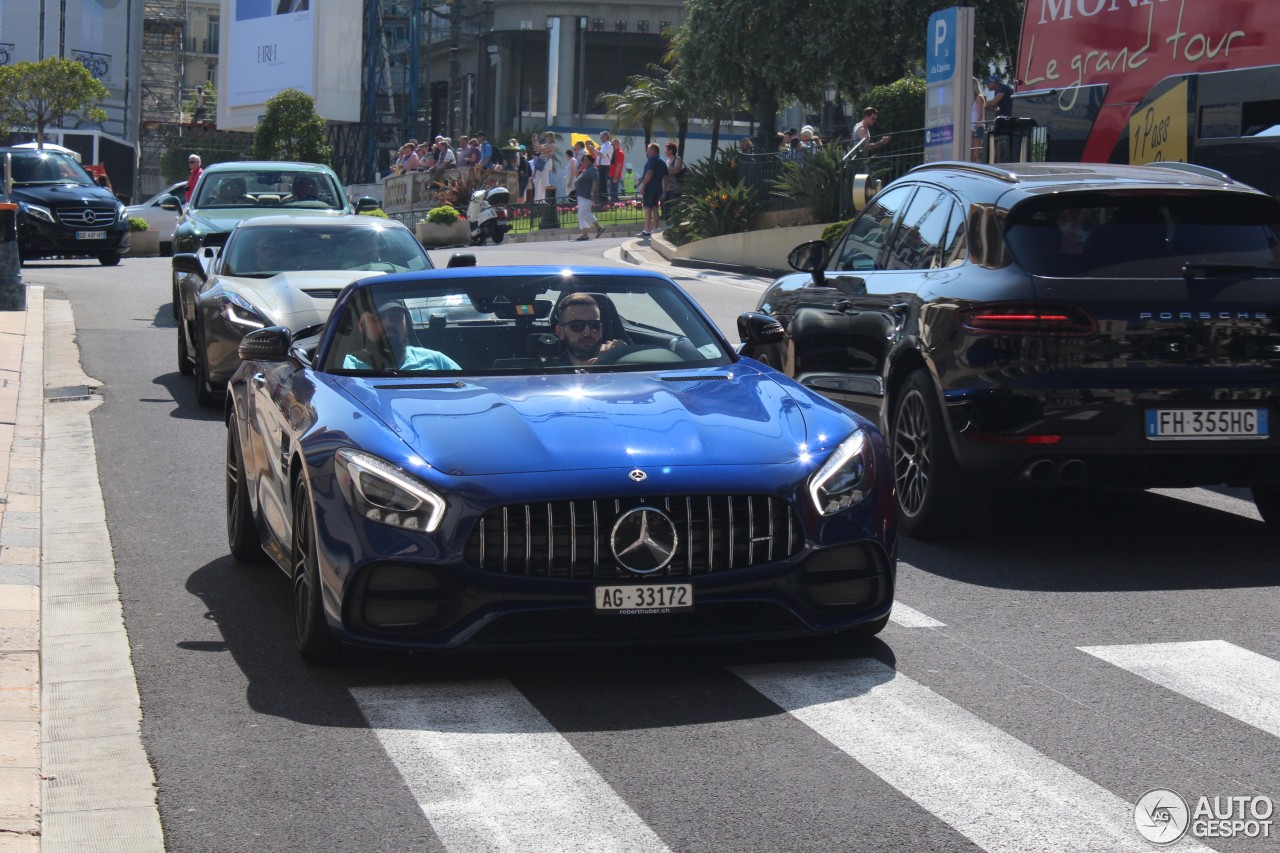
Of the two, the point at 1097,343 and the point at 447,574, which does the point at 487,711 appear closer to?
the point at 447,574

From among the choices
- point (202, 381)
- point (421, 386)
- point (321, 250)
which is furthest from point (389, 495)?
point (321, 250)

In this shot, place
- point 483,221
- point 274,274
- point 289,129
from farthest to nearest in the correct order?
point 289,129, point 483,221, point 274,274

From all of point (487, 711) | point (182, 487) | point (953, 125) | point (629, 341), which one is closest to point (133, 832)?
point (487, 711)

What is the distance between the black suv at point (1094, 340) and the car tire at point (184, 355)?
8267 mm

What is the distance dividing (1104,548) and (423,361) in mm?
3330

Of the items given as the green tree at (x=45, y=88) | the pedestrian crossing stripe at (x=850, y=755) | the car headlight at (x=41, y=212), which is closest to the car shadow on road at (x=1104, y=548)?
the pedestrian crossing stripe at (x=850, y=755)

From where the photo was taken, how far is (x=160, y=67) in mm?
124312

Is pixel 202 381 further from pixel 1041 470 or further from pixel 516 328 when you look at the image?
pixel 1041 470

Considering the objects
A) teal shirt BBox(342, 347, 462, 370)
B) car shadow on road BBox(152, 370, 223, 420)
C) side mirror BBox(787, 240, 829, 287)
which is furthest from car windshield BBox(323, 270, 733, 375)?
car shadow on road BBox(152, 370, 223, 420)

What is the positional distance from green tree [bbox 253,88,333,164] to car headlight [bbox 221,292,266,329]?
57.5 m

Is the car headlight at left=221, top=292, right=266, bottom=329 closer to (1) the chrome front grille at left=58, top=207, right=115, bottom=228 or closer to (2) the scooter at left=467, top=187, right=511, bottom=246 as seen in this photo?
(1) the chrome front grille at left=58, top=207, right=115, bottom=228

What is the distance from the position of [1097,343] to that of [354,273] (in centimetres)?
692

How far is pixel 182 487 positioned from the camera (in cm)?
1012

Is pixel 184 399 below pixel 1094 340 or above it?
below
